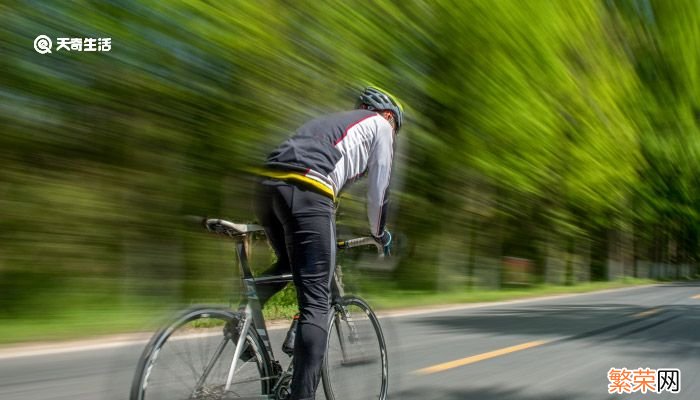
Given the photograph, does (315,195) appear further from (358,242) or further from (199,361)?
(199,361)

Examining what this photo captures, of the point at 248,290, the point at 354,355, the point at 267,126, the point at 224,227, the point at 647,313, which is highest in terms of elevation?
the point at 267,126

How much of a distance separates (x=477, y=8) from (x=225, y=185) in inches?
346

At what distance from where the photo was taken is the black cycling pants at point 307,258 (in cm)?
338

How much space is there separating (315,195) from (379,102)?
→ 1.90ft

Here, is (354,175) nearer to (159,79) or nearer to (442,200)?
(159,79)

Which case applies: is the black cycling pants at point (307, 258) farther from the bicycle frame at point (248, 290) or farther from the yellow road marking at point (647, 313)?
the yellow road marking at point (647, 313)

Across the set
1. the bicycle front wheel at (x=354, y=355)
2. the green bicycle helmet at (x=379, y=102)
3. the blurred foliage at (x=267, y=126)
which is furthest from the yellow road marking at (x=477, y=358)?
the green bicycle helmet at (x=379, y=102)

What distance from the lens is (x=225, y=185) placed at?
1191 centimetres

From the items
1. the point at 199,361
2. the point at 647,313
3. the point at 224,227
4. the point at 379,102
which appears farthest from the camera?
the point at 647,313

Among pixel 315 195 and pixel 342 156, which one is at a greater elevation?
pixel 342 156

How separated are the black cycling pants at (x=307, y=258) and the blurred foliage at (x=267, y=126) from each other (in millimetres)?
613

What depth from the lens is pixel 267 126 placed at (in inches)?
472

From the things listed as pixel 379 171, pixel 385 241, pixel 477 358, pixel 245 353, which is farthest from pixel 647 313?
pixel 245 353

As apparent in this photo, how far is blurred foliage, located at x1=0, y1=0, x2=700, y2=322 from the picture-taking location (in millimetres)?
9688
